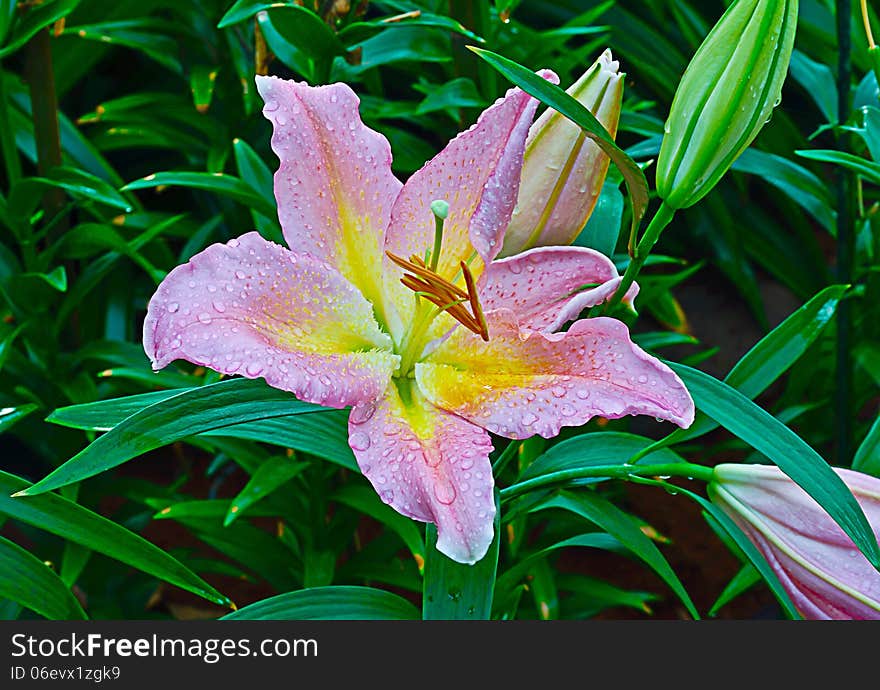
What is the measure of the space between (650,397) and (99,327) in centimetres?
79

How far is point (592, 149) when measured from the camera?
43 centimetres

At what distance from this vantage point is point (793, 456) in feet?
1.32

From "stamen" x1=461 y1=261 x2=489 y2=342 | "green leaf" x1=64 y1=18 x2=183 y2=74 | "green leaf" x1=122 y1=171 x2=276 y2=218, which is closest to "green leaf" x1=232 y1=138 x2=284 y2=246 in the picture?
"green leaf" x1=122 y1=171 x2=276 y2=218

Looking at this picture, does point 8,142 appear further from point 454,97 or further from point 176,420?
point 176,420

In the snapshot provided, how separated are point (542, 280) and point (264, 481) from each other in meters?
0.37

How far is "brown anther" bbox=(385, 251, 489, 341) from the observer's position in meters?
0.40

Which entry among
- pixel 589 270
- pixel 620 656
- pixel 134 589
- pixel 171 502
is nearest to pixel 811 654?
pixel 620 656

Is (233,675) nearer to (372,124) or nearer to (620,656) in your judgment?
(620,656)

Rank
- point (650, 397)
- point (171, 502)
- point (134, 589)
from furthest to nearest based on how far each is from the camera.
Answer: point (134, 589)
point (171, 502)
point (650, 397)

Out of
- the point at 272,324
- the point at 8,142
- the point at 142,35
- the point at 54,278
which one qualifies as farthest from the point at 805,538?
the point at 142,35

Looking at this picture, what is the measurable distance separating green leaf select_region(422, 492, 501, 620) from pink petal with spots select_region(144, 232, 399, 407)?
87mm

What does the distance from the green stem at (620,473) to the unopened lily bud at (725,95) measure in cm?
11

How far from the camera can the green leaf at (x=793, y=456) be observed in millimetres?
389

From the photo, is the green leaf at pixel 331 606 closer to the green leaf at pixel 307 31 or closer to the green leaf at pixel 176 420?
the green leaf at pixel 176 420
